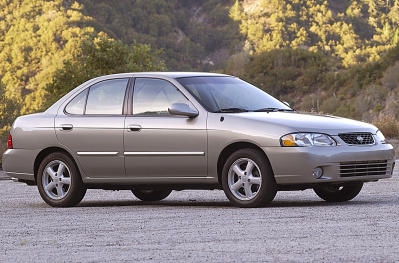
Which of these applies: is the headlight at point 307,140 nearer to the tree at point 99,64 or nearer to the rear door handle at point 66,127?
the rear door handle at point 66,127

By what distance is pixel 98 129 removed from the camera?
1248 cm

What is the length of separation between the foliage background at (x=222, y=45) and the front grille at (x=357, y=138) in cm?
2752

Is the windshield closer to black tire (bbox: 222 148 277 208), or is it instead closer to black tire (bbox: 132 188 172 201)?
black tire (bbox: 222 148 277 208)

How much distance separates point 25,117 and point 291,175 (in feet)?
13.2

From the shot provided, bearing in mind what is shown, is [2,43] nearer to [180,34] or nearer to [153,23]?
[153,23]

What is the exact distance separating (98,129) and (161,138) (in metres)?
0.94

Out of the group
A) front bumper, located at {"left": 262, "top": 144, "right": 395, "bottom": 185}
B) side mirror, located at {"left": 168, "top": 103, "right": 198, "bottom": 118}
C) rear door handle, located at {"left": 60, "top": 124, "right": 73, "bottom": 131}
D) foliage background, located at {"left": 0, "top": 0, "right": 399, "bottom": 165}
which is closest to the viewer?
front bumper, located at {"left": 262, "top": 144, "right": 395, "bottom": 185}

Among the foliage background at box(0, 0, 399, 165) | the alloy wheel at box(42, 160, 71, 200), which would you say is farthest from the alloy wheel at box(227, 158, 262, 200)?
the foliage background at box(0, 0, 399, 165)

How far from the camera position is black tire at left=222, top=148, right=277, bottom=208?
37.0ft

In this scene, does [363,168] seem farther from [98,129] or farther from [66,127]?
[66,127]

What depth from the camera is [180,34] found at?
388 feet

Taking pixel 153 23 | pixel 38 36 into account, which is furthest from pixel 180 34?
pixel 38 36

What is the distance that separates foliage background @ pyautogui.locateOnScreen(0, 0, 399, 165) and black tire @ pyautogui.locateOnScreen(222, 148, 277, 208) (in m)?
28.2

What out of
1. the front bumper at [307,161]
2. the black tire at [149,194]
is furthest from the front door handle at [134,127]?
the front bumper at [307,161]
